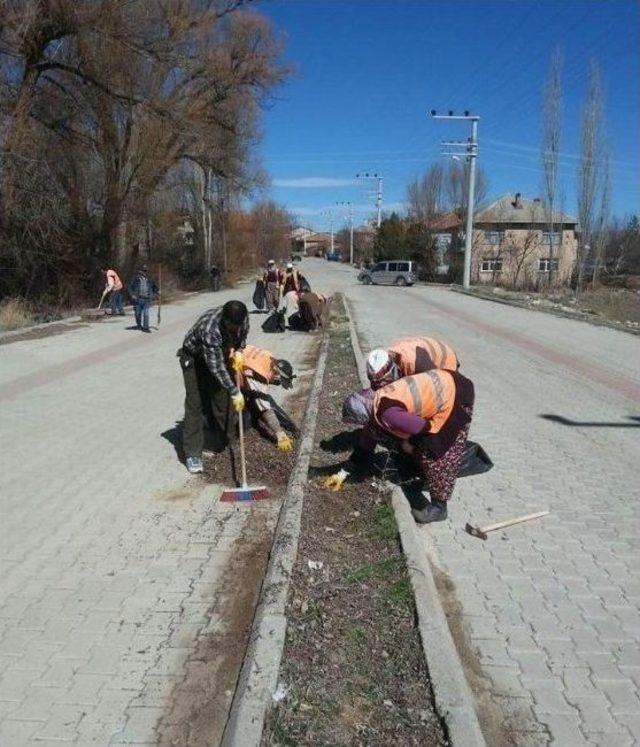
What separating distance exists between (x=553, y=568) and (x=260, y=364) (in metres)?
3.03

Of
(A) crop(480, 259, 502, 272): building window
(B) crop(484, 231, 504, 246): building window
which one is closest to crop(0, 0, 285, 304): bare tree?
(A) crop(480, 259, 502, 272): building window

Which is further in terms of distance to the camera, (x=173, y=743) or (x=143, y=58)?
(x=143, y=58)

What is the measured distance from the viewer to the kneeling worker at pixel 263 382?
242 inches

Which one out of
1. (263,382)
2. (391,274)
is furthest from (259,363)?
(391,274)

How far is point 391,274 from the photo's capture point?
153 ft

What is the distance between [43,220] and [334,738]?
1872 cm

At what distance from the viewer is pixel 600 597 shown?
3.87m

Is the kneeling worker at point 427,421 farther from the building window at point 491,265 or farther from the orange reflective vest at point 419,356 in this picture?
the building window at point 491,265

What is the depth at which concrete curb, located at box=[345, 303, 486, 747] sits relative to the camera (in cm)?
266

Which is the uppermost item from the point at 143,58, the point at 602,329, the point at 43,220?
the point at 143,58

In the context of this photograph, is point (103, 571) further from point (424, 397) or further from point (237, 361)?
point (424, 397)

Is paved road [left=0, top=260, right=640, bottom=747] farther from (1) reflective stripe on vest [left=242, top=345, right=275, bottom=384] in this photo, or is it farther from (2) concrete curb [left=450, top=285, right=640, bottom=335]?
(2) concrete curb [left=450, top=285, right=640, bottom=335]

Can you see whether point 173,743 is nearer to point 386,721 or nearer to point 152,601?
point 386,721

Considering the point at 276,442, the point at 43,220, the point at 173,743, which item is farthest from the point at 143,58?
the point at 173,743
